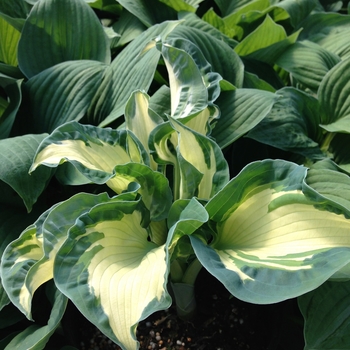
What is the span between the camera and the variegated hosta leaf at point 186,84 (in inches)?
27.5

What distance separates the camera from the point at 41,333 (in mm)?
671

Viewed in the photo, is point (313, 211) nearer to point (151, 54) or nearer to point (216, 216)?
point (216, 216)

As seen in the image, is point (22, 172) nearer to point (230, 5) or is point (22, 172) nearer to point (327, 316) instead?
point (327, 316)

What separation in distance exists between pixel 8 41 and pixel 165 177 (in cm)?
71

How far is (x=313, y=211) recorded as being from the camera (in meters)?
0.56

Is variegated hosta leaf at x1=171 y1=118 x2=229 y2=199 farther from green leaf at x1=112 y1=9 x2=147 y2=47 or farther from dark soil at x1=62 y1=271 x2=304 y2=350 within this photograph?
green leaf at x1=112 y1=9 x2=147 y2=47

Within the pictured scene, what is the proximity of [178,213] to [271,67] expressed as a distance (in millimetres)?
620

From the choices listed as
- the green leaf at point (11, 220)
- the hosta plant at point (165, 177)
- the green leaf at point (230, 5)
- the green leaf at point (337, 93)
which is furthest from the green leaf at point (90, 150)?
the green leaf at point (230, 5)

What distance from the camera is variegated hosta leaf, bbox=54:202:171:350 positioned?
1.67ft

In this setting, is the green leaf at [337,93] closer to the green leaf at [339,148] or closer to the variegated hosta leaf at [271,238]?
the green leaf at [339,148]

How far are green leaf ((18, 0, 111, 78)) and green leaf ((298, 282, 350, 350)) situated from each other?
695mm

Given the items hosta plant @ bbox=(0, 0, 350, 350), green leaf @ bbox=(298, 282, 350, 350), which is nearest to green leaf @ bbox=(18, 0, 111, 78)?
hosta plant @ bbox=(0, 0, 350, 350)

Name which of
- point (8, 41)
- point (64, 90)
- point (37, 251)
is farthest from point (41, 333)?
point (8, 41)

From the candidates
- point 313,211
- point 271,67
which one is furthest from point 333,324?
point 271,67
